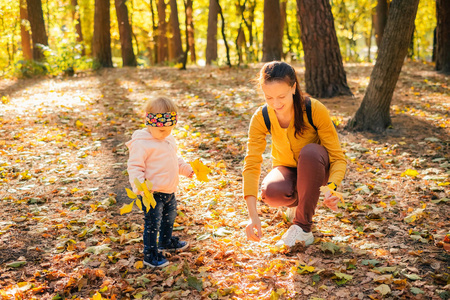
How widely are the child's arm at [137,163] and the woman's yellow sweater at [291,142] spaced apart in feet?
2.46

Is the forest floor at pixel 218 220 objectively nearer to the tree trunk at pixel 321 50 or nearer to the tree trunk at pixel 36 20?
the tree trunk at pixel 321 50

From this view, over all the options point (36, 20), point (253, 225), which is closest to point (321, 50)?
point (253, 225)

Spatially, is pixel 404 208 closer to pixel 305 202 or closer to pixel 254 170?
pixel 305 202

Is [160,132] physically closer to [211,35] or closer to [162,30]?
[211,35]

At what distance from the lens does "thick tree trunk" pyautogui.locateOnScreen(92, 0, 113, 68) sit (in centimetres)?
1320

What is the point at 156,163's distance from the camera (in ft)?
9.21

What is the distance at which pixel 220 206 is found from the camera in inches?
157

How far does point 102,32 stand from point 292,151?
12.1 metres

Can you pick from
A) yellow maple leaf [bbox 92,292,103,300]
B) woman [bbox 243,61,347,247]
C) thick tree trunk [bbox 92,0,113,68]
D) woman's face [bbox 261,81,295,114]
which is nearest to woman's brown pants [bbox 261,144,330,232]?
woman [bbox 243,61,347,247]

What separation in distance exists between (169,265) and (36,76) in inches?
455

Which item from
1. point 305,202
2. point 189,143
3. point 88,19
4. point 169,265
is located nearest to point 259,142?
point 305,202

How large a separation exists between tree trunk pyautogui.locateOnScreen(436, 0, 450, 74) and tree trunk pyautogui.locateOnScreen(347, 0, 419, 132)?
16.4 ft

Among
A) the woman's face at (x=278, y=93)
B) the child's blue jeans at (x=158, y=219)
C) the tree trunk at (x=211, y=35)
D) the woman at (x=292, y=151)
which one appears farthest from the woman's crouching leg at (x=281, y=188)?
the tree trunk at (x=211, y=35)

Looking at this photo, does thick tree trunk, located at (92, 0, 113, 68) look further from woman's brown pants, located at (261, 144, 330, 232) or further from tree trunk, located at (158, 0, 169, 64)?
woman's brown pants, located at (261, 144, 330, 232)
